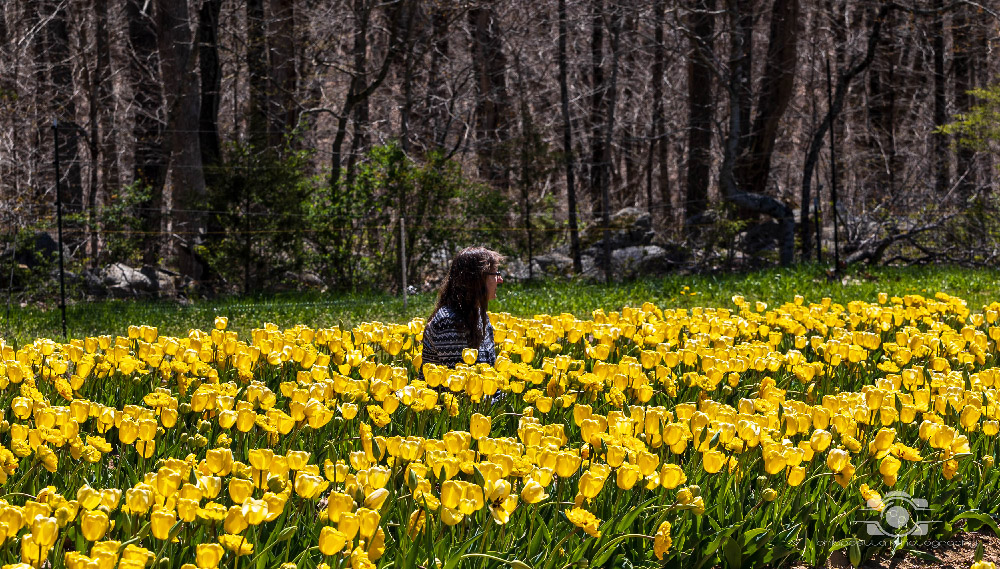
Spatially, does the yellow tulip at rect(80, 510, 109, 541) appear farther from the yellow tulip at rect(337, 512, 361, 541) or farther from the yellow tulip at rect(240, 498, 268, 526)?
the yellow tulip at rect(337, 512, 361, 541)

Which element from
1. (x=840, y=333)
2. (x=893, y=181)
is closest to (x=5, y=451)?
(x=840, y=333)

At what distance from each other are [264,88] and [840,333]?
1664cm

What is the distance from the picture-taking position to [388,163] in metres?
12.6

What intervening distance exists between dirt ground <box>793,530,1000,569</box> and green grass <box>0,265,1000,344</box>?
244 inches

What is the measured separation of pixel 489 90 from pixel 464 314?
16257 millimetres

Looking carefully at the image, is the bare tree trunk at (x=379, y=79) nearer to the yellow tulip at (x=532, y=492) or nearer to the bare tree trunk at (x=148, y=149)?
the bare tree trunk at (x=148, y=149)

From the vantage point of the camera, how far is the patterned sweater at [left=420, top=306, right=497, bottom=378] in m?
5.04

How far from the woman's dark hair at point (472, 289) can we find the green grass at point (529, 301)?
4266 mm

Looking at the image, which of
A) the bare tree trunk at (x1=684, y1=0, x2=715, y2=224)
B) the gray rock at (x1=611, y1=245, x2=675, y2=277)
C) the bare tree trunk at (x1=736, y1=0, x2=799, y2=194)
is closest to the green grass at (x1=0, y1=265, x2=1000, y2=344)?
the gray rock at (x1=611, y1=245, x2=675, y2=277)

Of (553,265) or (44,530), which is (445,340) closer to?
(44,530)

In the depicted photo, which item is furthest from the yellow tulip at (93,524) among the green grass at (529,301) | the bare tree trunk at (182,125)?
the bare tree trunk at (182,125)

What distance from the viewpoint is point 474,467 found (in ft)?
9.18

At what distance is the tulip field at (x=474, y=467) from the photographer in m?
2.47

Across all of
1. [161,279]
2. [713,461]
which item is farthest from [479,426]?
[161,279]
